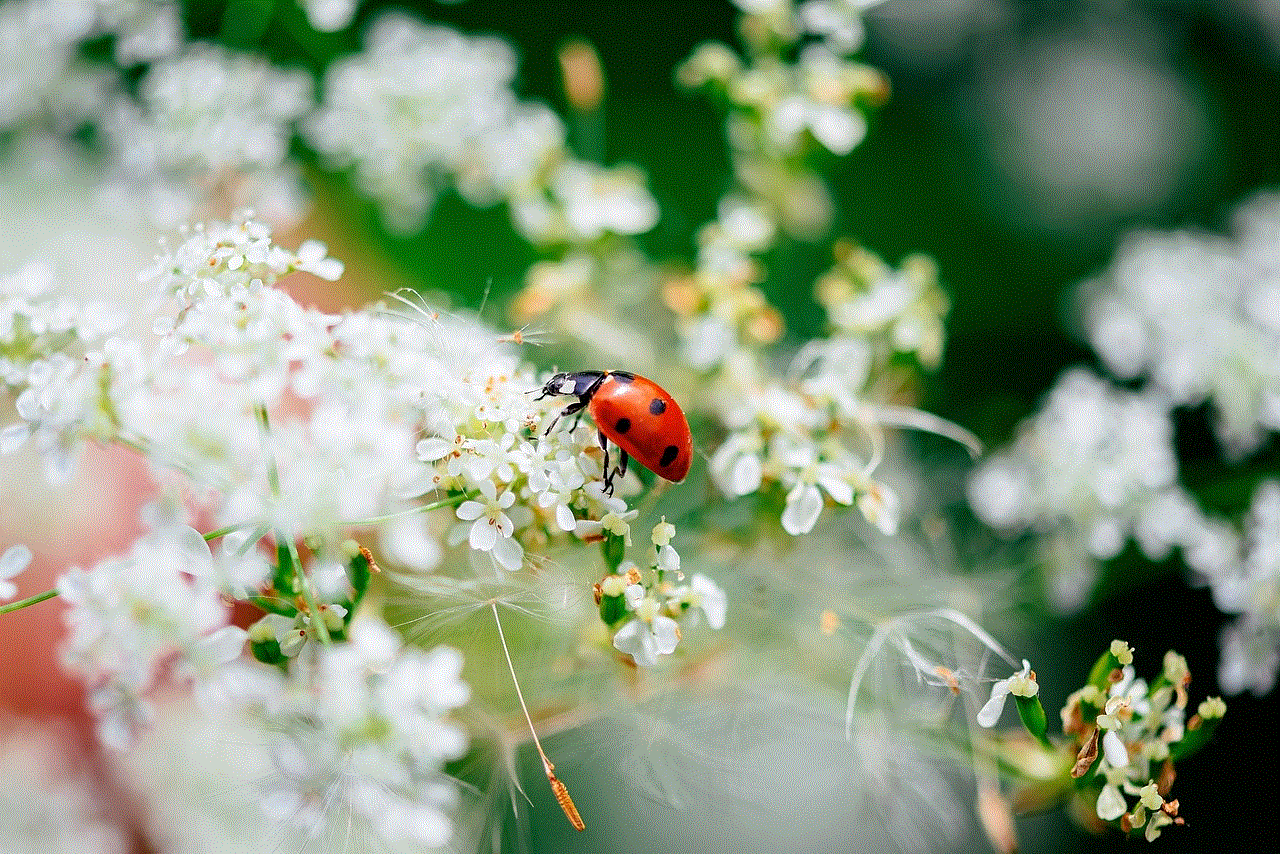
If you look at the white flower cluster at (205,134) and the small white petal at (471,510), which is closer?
the small white petal at (471,510)

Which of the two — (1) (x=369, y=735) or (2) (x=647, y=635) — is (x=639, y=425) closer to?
Result: (2) (x=647, y=635)

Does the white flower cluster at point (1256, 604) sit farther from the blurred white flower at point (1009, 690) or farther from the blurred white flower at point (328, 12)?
the blurred white flower at point (328, 12)

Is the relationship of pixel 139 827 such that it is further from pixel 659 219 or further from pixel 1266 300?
pixel 1266 300

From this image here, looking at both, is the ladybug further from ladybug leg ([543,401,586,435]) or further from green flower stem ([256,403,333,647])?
green flower stem ([256,403,333,647])

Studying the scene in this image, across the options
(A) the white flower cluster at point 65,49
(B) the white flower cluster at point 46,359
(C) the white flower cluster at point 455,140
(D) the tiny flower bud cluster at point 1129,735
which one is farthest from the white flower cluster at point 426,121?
(D) the tiny flower bud cluster at point 1129,735

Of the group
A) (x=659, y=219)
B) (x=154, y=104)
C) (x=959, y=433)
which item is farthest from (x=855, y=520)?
(x=154, y=104)

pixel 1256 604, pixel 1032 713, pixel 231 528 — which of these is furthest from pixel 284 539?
pixel 1256 604
